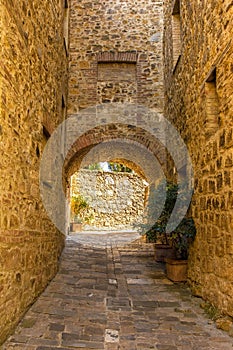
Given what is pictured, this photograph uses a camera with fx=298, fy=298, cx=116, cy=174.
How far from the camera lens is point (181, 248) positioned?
473 centimetres

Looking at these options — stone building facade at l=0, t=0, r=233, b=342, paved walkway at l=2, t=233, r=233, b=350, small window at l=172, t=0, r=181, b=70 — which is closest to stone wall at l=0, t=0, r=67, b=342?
stone building facade at l=0, t=0, r=233, b=342

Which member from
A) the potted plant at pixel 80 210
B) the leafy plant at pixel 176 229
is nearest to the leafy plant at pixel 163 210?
the leafy plant at pixel 176 229

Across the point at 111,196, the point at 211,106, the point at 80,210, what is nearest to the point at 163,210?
the point at 211,106

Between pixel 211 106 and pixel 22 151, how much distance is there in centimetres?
247

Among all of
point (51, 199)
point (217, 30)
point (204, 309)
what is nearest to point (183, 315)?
point (204, 309)

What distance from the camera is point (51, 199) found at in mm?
4836

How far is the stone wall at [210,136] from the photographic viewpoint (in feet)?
10.5

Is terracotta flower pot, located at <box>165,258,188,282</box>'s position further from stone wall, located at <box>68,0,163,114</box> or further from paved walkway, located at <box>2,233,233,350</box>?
stone wall, located at <box>68,0,163,114</box>

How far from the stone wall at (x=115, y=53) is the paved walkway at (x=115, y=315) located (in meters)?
4.75

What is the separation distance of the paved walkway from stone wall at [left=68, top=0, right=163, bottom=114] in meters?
4.75

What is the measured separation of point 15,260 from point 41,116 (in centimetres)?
196

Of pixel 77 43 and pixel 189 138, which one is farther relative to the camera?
pixel 77 43

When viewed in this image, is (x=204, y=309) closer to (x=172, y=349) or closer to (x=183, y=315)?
(x=183, y=315)

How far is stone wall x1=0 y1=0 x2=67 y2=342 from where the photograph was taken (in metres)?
2.61
